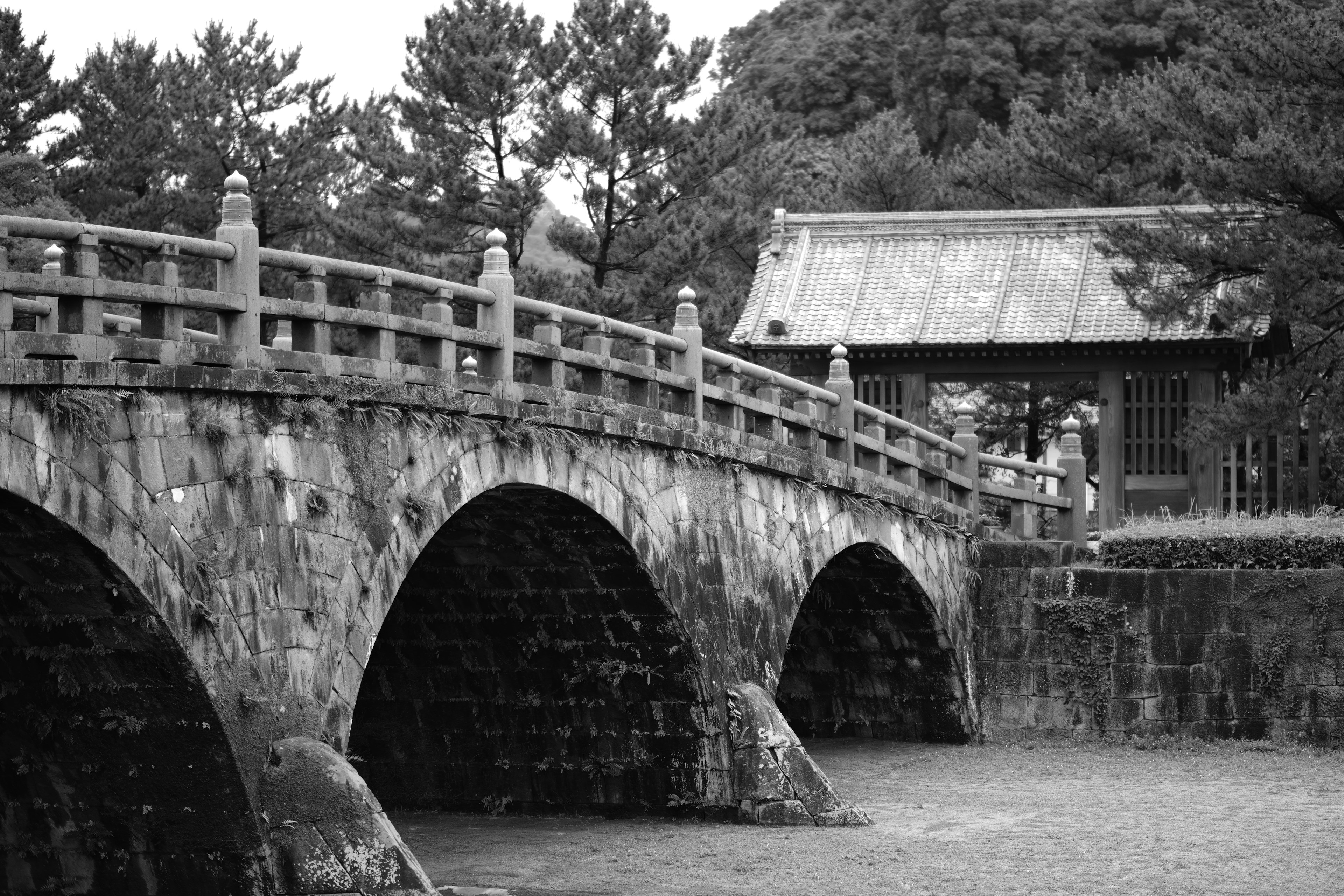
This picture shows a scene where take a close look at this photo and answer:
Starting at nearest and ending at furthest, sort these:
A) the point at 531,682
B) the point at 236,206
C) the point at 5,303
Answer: the point at 5,303 < the point at 236,206 < the point at 531,682

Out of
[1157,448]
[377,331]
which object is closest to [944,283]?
[1157,448]

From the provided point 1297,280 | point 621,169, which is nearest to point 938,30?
point 621,169

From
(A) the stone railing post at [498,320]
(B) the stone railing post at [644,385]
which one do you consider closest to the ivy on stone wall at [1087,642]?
(B) the stone railing post at [644,385]

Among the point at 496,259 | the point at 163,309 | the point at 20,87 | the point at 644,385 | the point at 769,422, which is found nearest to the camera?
the point at 163,309

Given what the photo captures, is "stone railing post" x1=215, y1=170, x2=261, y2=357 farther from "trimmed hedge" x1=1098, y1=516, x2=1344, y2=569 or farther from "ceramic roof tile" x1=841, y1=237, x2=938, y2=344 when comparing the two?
"ceramic roof tile" x1=841, y1=237, x2=938, y2=344

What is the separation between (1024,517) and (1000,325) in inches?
152

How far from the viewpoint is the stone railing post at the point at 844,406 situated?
19406 mm

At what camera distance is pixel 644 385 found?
15664mm

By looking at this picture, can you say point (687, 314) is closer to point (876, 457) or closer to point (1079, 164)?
point (876, 457)

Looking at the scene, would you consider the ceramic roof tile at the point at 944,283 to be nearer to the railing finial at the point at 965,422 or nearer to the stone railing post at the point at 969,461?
the railing finial at the point at 965,422

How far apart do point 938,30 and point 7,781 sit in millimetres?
36984

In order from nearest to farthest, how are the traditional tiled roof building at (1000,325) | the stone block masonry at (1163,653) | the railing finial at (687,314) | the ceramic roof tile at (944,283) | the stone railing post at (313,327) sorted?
the stone railing post at (313,327)
the railing finial at (687,314)
the stone block masonry at (1163,653)
the traditional tiled roof building at (1000,325)
the ceramic roof tile at (944,283)

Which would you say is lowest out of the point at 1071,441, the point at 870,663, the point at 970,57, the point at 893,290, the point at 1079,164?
the point at 870,663

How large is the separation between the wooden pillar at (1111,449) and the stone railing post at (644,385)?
11014 mm
